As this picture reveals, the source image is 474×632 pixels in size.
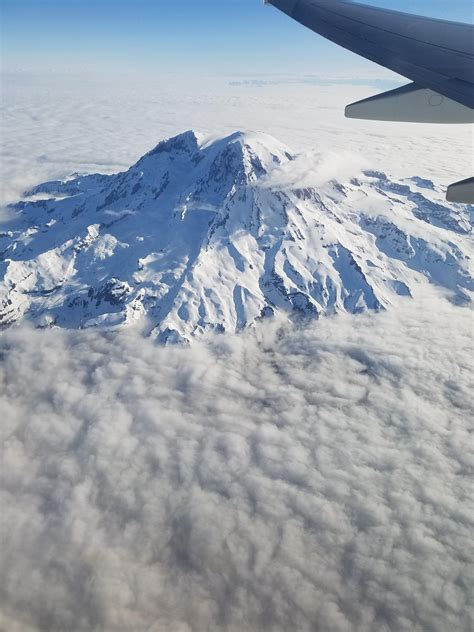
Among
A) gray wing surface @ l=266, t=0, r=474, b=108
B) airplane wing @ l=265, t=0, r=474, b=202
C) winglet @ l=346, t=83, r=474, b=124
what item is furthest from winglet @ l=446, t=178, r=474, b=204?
winglet @ l=346, t=83, r=474, b=124

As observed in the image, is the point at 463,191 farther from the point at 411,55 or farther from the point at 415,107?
the point at 415,107

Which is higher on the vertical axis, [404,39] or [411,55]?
[404,39]

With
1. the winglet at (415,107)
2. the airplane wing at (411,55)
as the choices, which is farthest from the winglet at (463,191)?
the winglet at (415,107)

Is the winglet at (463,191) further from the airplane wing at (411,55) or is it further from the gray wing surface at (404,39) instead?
the airplane wing at (411,55)

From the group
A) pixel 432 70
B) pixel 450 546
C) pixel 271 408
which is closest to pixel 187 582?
pixel 271 408

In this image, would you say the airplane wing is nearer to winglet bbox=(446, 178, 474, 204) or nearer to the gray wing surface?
the gray wing surface

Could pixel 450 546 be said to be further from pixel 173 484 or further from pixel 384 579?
pixel 173 484

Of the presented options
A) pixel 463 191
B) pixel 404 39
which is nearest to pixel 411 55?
pixel 404 39
